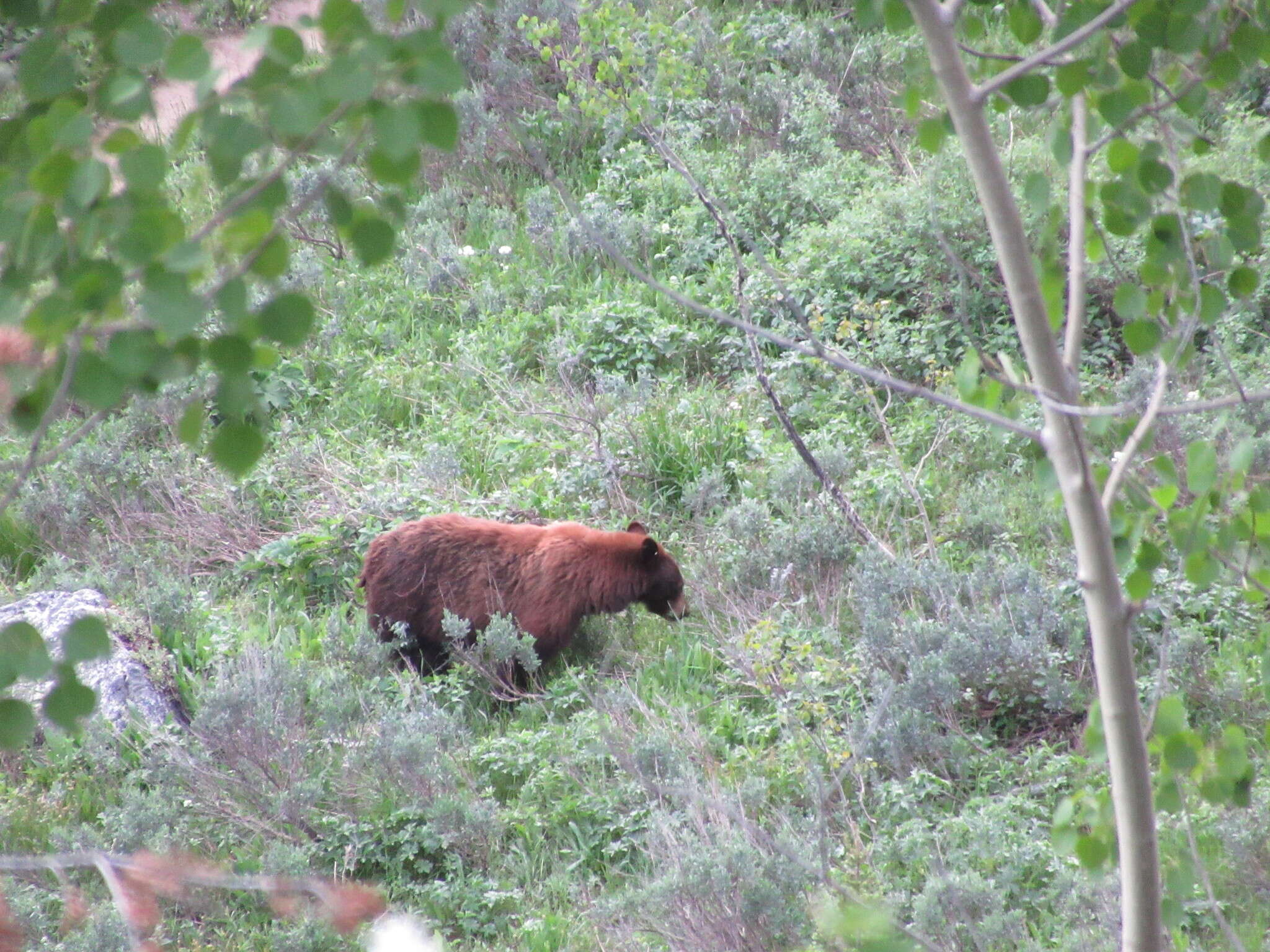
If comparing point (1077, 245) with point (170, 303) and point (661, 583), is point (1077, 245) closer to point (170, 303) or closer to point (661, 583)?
point (170, 303)

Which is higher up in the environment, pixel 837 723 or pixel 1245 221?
pixel 1245 221

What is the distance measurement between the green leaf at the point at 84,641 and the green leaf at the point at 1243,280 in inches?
70.0

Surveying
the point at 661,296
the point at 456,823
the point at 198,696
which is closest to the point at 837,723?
the point at 456,823

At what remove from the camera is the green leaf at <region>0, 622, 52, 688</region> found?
1.16 metres

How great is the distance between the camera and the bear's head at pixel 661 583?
18.7ft

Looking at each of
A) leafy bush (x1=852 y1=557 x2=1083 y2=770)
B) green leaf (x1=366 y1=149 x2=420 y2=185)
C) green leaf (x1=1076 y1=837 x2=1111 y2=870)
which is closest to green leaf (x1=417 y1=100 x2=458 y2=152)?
green leaf (x1=366 y1=149 x2=420 y2=185)

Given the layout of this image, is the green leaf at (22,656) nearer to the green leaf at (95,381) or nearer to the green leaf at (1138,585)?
the green leaf at (95,381)

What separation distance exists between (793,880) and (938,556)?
2.78 meters

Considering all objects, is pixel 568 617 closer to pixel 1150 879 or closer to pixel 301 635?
pixel 301 635

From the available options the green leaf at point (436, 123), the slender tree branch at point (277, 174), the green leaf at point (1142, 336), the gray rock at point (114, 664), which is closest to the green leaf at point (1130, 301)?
the green leaf at point (1142, 336)

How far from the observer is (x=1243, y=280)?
72.2 inches

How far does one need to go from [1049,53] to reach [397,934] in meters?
2.71

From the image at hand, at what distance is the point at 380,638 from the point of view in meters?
5.74

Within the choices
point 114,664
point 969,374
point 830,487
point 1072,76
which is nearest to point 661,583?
point 830,487
